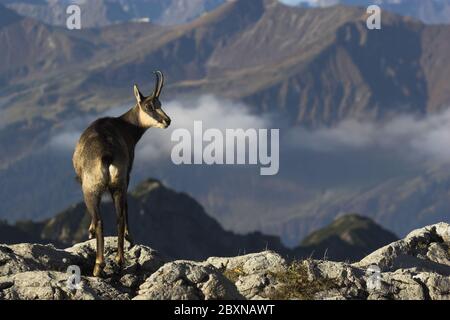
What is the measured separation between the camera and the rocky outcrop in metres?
19.6

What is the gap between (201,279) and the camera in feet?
64.8

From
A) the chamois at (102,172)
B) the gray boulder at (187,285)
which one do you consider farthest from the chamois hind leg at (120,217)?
the gray boulder at (187,285)

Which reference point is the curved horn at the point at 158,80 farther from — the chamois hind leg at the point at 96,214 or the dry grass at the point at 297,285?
the dry grass at the point at 297,285

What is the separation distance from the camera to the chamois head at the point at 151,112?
89.9 ft

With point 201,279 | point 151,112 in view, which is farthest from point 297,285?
point 151,112

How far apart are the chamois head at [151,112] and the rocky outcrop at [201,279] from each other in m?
3.70

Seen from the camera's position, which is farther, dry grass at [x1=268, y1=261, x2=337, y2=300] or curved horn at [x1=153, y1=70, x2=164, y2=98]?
curved horn at [x1=153, y1=70, x2=164, y2=98]

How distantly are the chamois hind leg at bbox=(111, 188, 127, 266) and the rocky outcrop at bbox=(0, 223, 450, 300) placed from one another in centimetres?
27

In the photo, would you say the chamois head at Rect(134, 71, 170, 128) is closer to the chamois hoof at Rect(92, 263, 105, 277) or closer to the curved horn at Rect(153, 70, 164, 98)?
the curved horn at Rect(153, 70, 164, 98)

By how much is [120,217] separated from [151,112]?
4.18m

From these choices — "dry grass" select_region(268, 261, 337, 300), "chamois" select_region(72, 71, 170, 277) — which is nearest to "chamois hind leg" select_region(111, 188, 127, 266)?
"chamois" select_region(72, 71, 170, 277)
